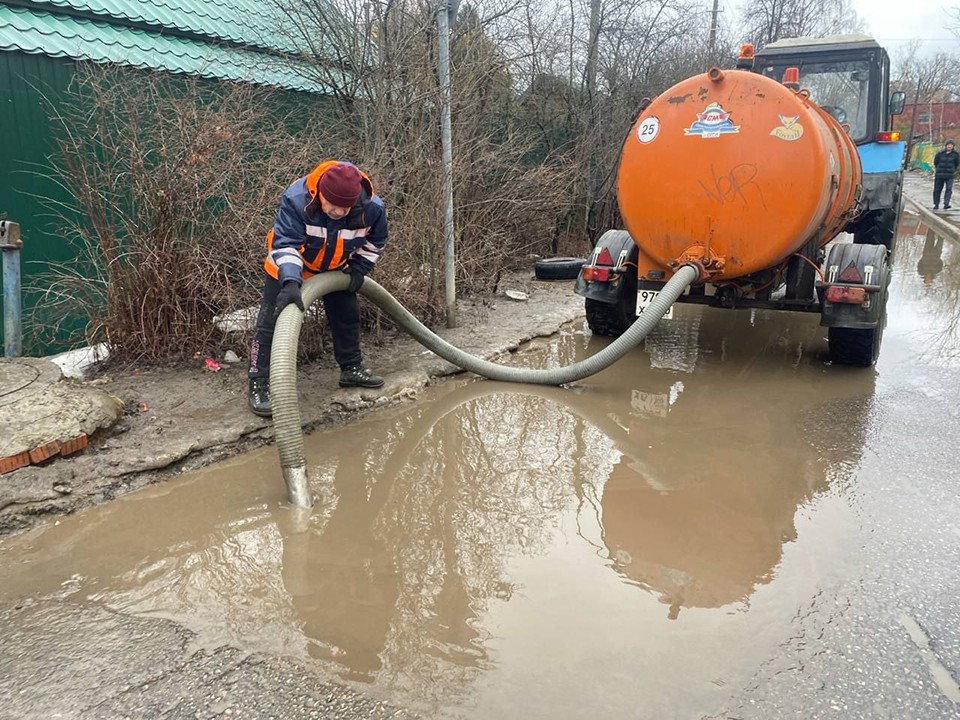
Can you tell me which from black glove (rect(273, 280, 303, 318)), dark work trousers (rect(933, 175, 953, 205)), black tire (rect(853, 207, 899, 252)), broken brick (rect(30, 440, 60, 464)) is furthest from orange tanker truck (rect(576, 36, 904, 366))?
dark work trousers (rect(933, 175, 953, 205))

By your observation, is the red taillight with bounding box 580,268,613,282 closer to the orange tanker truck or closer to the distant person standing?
the orange tanker truck

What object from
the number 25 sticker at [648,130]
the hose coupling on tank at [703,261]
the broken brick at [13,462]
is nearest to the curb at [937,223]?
the hose coupling on tank at [703,261]

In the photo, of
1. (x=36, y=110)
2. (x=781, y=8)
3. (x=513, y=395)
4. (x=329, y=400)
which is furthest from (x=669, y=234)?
(x=781, y=8)

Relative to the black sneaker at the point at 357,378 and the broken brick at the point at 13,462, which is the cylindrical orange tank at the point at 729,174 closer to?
the black sneaker at the point at 357,378

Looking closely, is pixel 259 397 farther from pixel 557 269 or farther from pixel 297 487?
pixel 557 269

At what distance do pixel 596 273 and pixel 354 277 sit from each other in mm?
2422

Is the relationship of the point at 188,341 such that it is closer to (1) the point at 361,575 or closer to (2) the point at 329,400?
(2) the point at 329,400

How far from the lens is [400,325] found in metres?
5.04

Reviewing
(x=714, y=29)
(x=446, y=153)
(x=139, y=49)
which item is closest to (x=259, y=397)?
(x=446, y=153)

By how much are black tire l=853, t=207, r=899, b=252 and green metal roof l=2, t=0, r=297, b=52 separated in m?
6.70

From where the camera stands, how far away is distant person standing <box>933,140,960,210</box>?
57.3ft

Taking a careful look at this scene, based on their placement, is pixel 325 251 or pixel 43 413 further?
pixel 325 251

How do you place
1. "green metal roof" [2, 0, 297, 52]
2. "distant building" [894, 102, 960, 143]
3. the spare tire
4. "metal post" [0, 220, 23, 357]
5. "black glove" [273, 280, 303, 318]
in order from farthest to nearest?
1. "distant building" [894, 102, 960, 143]
2. the spare tire
3. "green metal roof" [2, 0, 297, 52]
4. "metal post" [0, 220, 23, 357]
5. "black glove" [273, 280, 303, 318]

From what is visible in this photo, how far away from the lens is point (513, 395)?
16.5 ft
